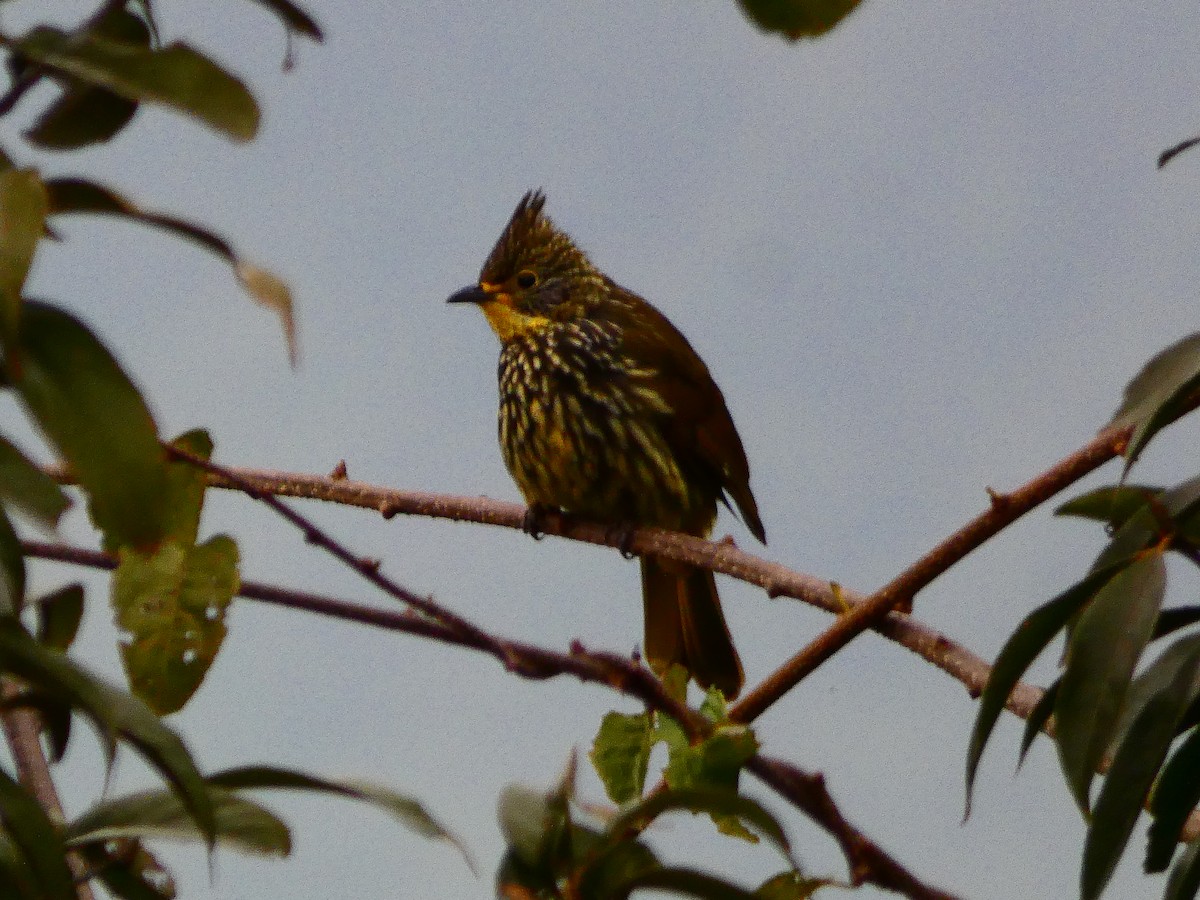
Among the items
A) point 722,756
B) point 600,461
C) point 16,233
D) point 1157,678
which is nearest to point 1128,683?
point 1157,678

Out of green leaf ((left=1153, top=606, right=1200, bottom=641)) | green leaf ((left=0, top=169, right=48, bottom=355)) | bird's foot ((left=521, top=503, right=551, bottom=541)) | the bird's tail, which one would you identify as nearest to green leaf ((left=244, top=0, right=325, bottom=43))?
green leaf ((left=0, top=169, right=48, bottom=355))

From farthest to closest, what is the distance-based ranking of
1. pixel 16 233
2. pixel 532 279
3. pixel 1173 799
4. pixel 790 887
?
1. pixel 532 279
2. pixel 1173 799
3. pixel 790 887
4. pixel 16 233

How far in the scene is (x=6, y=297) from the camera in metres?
1.14

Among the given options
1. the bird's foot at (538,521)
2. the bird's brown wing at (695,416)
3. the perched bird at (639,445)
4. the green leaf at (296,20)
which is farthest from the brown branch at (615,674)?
the bird's brown wing at (695,416)

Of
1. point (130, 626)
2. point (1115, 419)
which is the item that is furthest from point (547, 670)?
point (1115, 419)

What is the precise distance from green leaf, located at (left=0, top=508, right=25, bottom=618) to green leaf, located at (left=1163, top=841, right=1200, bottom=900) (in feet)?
4.26

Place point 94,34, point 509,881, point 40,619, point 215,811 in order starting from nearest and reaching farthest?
point 94,34
point 509,881
point 215,811
point 40,619

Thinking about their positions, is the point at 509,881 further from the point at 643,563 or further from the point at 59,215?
the point at 643,563

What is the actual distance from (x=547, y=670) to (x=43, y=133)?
2.07 ft

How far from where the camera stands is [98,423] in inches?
50.9

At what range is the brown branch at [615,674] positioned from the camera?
148 centimetres

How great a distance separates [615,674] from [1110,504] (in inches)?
39.1

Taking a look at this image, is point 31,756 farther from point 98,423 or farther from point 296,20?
point 296,20

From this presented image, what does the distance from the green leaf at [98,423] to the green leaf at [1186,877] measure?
1.27 m
